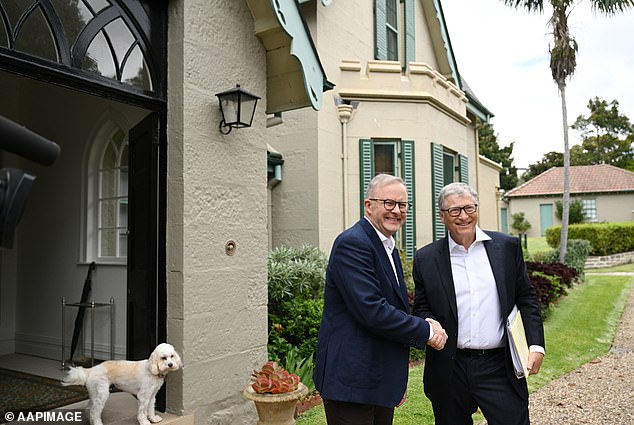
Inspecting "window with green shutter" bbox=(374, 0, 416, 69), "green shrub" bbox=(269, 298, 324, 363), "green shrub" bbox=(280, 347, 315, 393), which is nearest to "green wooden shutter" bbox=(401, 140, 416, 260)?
"window with green shutter" bbox=(374, 0, 416, 69)

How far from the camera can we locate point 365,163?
991cm

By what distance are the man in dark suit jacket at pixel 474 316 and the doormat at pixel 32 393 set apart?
3465 millimetres

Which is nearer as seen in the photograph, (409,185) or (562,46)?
(409,185)

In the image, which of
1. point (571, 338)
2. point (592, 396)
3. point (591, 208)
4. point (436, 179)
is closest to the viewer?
point (592, 396)

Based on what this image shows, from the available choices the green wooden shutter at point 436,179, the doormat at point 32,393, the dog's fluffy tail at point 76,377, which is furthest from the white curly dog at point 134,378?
the green wooden shutter at point 436,179

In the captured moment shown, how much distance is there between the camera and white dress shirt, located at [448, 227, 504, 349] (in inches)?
118

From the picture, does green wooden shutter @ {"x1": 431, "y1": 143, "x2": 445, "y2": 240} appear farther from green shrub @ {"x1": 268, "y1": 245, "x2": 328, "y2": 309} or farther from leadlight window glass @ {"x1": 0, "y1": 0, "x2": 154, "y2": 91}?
leadlight window glass @ {"x1": 0, "y1": 0, "x2": 154, "y2": 91}

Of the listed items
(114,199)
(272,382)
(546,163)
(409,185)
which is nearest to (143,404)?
(272,382)

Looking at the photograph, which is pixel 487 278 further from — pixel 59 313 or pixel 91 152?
pixel 59 313

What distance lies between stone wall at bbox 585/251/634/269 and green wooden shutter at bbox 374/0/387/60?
17.7 metres

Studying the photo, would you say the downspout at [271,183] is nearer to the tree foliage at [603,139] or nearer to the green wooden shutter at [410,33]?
the green wooden shutter at [410,33]

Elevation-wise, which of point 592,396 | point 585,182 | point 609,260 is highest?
point 585,182

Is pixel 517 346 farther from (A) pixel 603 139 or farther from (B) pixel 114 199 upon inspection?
(A) pixel 603 139

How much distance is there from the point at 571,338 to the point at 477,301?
7080 mm
